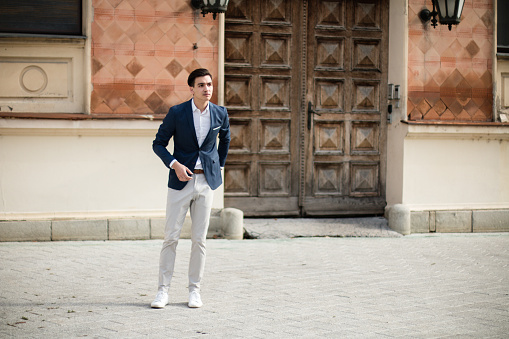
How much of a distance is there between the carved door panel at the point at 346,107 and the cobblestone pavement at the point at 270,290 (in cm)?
128

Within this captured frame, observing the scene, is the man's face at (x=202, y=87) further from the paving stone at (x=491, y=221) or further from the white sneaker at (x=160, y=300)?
the paving stone at (x=491, y=221)

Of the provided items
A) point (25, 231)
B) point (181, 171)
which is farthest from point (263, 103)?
point (181, 171)

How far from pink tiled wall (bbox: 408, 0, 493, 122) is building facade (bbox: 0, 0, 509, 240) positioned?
0.02 metres

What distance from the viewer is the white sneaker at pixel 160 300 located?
18.7 ft

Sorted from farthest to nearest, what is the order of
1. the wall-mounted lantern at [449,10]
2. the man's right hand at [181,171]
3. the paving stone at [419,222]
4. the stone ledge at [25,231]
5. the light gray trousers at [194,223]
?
the paving stone at [419,222] → the wall-mounted lantern at [449,10] → the stone ledge at [25,231] → the light gray trousers at [194,223] → the man's right hand at [181,171]

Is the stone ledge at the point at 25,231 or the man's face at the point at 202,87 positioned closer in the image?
the man's face at the point at 202,87

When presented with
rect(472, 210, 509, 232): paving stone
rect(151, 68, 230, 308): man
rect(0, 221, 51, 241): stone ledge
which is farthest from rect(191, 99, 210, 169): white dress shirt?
rect(472, 210, 509, 232): paving stone

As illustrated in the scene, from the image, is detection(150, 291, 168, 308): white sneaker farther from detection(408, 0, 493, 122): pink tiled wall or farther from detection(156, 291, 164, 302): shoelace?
detection(408, 0, 493, 122): pink tiled wall

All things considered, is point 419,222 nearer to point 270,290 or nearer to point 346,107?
point 346,107

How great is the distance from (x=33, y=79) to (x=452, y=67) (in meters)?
6.09

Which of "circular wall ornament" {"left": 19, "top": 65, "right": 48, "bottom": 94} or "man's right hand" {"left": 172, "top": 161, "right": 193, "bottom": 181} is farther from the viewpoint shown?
"circular wall ornament" {"left": 19, "top": 65, "right": 48, "bottom": 94}

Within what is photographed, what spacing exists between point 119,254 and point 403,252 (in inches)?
140

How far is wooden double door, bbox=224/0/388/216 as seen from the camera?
32.6ft

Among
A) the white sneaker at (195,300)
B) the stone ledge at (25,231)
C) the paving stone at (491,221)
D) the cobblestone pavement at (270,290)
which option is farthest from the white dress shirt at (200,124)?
the paving stone at (491,221)
